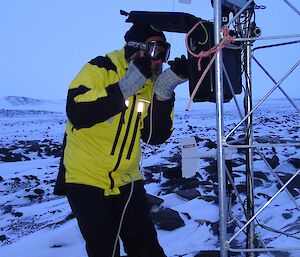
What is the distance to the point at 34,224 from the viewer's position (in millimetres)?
5680

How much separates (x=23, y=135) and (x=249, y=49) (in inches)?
767

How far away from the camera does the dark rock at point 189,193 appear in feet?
20.8

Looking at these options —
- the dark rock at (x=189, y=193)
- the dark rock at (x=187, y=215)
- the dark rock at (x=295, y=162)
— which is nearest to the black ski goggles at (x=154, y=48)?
the dark rock at (x=187, y=215)

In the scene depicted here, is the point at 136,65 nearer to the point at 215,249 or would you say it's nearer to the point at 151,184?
the point at 215,249

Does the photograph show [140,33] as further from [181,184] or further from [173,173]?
[173,173]

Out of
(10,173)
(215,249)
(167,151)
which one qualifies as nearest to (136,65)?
(215,249)

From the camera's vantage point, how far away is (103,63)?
288 cm

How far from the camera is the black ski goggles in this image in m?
2.87

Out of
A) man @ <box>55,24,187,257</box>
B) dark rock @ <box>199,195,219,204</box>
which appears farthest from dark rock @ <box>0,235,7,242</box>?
dark rock @ <box>199,195,219,204</box>

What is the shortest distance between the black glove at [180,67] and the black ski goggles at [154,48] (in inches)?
6.4

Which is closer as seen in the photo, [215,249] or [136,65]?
[136,65]

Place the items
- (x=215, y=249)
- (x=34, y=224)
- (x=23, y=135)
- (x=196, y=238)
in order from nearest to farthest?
(x=215, y=249)
(x=196, y=238)
(x=34, y=224)
(x=23, y=135)

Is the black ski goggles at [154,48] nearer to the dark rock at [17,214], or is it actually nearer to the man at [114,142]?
the man at [114,142]

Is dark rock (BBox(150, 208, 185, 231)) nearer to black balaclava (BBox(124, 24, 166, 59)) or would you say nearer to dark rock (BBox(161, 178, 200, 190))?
dark rock (BBox(161, 178, 200, 190))
